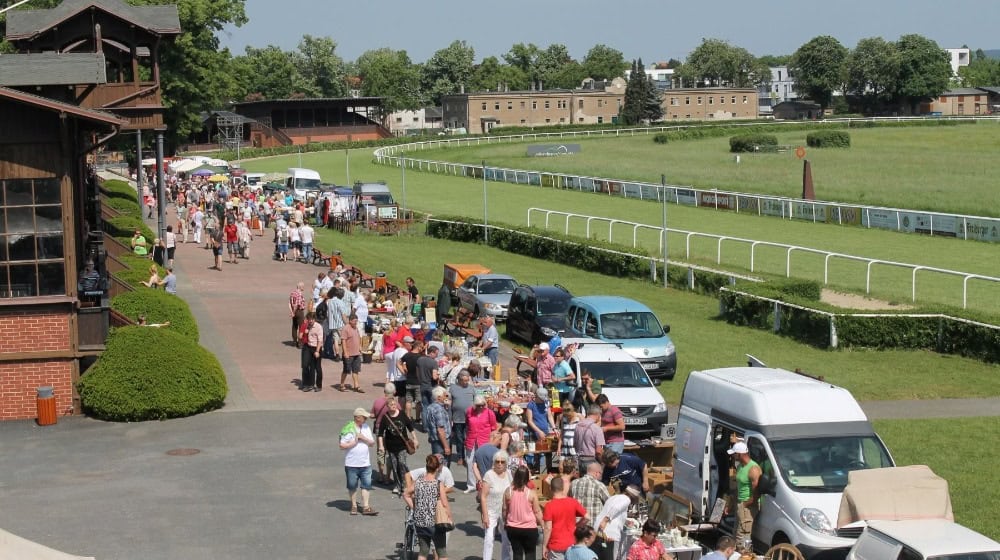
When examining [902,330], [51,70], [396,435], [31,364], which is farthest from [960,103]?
[396,435]

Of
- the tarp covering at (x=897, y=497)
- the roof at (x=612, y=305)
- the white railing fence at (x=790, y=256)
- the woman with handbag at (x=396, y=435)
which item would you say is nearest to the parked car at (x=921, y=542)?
the tarp covering at (x=897, y=497)

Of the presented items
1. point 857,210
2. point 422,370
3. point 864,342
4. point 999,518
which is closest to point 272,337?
point 422,370

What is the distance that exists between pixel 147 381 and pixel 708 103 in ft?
523

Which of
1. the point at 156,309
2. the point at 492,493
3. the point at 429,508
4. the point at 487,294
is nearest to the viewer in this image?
the point at 429,508

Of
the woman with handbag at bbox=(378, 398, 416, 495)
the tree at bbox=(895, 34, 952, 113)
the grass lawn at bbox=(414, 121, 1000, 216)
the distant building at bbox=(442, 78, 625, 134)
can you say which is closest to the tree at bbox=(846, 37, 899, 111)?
the tree at bbox=(895, 34, 952, 113)

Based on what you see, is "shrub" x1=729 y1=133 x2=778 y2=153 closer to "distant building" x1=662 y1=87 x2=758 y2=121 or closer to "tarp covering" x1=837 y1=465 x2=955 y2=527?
"distant building" x1=662 y1=87 x2=758 y2=121

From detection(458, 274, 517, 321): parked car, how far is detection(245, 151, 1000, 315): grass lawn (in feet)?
30.6

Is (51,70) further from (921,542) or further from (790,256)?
(790,256)

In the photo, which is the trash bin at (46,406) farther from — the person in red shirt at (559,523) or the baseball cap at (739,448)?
the baseball cap at (739,448)

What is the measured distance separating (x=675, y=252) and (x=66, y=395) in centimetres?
2607

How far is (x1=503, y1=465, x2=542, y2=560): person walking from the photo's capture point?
494 inches

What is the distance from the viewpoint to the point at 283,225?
143 ft

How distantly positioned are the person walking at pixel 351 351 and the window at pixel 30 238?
5.10 metres

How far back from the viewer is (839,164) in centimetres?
8988
